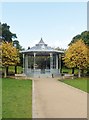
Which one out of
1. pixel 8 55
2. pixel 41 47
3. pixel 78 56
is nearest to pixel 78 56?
pixel 78 56

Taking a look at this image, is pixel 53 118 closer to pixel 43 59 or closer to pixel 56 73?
pixel 56 73

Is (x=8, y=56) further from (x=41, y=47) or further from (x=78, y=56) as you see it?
(x=78, y=56)

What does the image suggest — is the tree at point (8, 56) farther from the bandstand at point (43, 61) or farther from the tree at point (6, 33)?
the tree at point (6, 33)

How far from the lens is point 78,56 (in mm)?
A: 44938

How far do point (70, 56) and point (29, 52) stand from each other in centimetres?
681

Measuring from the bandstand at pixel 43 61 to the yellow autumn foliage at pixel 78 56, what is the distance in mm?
3246

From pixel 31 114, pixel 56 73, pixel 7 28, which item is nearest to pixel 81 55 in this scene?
pixel 56 73

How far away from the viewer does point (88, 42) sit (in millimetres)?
51688

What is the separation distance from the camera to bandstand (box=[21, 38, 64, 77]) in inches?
1871

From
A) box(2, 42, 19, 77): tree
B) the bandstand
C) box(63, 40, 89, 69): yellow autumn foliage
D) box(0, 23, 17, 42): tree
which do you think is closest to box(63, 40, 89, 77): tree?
box(63, 40, 89, 69): yellow autumn foliage

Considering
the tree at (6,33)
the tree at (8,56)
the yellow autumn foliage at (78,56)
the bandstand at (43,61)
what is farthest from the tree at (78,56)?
the tree at (6,33)

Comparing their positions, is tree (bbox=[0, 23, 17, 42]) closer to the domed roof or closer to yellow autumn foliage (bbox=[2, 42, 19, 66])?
the domed roof

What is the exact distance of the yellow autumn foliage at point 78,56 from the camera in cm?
4469

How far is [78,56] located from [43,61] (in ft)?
34.6
